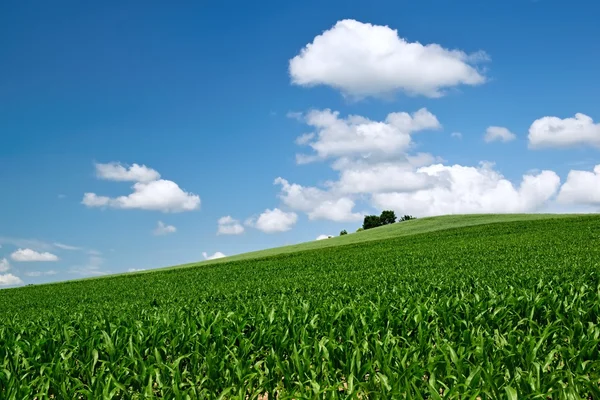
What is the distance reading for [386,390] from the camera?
5055 millimetres

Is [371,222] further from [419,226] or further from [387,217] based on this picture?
[419,226]

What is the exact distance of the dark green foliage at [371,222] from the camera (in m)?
131

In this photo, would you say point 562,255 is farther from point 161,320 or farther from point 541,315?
point 161,320

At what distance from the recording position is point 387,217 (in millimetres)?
132125

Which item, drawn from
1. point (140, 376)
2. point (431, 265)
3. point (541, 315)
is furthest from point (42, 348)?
point (431, 265)

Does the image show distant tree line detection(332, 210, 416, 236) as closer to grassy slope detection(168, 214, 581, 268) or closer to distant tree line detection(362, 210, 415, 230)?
distant tree line detection(362, 210, 415, 230)

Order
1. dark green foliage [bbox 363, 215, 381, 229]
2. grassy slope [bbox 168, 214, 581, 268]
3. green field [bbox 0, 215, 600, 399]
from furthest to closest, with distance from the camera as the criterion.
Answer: dark green foliage [bbox 363, 215, 381, 229]
grassy slope [bbox 168, 214, 581, 268]
green field [bbox 0, 215, 600, 399]

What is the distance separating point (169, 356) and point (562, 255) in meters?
23.7

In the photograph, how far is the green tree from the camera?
13188 cm

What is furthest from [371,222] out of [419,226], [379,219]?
[419,226]

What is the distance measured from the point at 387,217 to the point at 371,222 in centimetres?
451

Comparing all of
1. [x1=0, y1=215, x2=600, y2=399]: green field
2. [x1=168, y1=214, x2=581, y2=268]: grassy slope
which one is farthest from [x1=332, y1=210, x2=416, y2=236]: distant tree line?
[x1=0, y1=215, x2=600, y2=399]: green field

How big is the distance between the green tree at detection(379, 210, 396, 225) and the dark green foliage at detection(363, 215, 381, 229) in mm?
1084

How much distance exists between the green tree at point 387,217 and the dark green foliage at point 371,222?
1084mm
